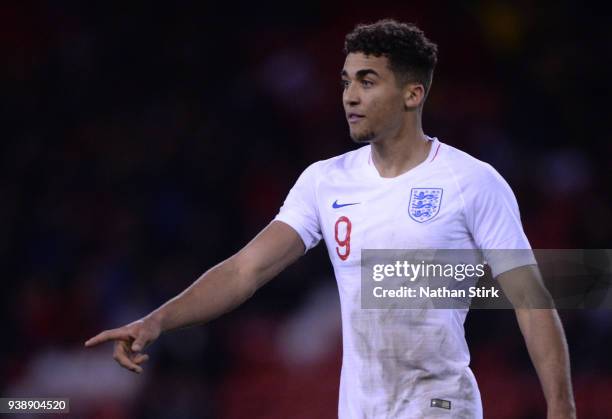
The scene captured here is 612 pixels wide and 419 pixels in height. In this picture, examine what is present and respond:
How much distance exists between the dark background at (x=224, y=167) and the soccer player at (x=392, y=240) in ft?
8.81

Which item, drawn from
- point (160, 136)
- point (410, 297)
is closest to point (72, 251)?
point (160, 136)

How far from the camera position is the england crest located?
348 cm

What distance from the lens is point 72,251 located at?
7.06m

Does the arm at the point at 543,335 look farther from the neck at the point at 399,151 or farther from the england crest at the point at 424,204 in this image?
the neck at the point at 399,151

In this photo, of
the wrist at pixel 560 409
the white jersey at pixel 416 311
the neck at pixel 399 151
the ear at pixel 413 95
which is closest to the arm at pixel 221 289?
the white jersey at pixel 416 311

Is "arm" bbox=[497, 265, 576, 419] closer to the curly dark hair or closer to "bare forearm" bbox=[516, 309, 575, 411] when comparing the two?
"bare forearm" bbox=[516, 309, 575, 411]

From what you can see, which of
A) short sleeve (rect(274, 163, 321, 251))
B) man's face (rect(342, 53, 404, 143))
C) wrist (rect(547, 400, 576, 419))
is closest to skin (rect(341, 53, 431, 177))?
man's face (rect(342, 53, 404, 143))

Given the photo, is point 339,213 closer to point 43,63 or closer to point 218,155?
point 218,155

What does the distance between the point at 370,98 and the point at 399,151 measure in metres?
0.22

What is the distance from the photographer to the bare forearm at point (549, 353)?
3.16 meters

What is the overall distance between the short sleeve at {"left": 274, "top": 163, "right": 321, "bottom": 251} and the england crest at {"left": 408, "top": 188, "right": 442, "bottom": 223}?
16.9 inches

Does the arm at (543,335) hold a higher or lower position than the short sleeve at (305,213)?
lower

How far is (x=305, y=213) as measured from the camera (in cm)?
379

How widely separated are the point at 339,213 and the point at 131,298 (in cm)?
337
